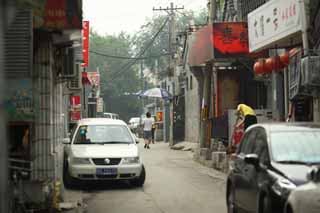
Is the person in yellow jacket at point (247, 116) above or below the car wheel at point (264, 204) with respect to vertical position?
above

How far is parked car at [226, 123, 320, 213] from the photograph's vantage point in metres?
7.25

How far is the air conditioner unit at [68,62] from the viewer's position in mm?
12750

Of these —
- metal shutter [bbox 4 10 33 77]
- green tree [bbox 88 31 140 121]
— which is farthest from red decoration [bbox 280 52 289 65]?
green tree [bbox 88 31 140 121]

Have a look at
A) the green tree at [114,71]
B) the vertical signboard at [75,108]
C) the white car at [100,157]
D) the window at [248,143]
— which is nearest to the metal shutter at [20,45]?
the window at [248,143]

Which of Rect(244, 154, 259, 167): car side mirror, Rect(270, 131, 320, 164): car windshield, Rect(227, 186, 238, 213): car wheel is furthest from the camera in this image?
Rect(227, 186, 238, 213): car wheel

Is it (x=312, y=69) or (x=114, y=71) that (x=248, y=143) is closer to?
(x=312, y=69)

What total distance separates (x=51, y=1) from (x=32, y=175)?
9.90 ft

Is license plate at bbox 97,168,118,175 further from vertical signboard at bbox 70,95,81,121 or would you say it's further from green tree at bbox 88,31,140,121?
green tree at bbox 88,31,140,121

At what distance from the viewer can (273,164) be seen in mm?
7723

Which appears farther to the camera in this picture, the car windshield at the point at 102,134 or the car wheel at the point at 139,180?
the car windshield at the point at 102,134

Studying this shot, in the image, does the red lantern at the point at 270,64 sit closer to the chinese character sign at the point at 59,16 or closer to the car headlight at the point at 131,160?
the car headlight at the point at 131,160

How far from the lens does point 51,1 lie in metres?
9.57

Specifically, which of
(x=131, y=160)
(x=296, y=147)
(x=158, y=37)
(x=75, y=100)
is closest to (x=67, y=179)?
(x=131, y=160)

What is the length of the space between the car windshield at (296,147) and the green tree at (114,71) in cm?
6567
